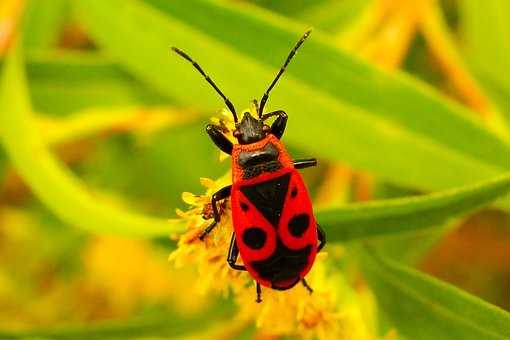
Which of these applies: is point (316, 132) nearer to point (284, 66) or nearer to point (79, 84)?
point (284, 66)

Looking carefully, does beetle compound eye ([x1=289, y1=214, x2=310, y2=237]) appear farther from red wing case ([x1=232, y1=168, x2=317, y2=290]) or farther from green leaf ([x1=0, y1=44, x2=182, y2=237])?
→ green leaf ([x1=0, y1=44, x2=182, y2=237])

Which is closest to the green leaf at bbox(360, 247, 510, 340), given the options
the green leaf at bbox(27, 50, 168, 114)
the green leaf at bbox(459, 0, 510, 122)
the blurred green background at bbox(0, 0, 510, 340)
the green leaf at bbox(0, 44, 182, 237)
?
the blurred green background at bbox(0, 0, 510, 340)

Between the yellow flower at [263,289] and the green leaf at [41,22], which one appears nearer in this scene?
the yellow flower at [263,289]

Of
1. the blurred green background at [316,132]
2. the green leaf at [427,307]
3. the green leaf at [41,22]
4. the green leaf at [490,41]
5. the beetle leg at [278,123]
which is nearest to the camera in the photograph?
the green leaf at [427,307]

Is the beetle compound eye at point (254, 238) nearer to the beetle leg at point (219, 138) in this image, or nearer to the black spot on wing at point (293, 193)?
the black spot on wing at point (293, 193)

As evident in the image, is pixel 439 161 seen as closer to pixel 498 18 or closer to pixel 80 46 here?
pixel 498 18

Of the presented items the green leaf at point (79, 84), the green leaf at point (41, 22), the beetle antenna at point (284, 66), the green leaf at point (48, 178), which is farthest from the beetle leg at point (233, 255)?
the green leaf at point (41, 22)

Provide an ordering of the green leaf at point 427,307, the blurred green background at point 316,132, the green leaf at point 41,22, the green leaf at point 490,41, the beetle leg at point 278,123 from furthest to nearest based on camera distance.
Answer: the green leaf at point 41,22 < the green leaf at point 490,41 < the beetle leg at point 278,123 < the blurred green background at point 316,132 < the green leaf at point 427,307

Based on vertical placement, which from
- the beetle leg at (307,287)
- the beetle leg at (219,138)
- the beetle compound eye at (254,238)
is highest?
the beetle leg at (219,138)
